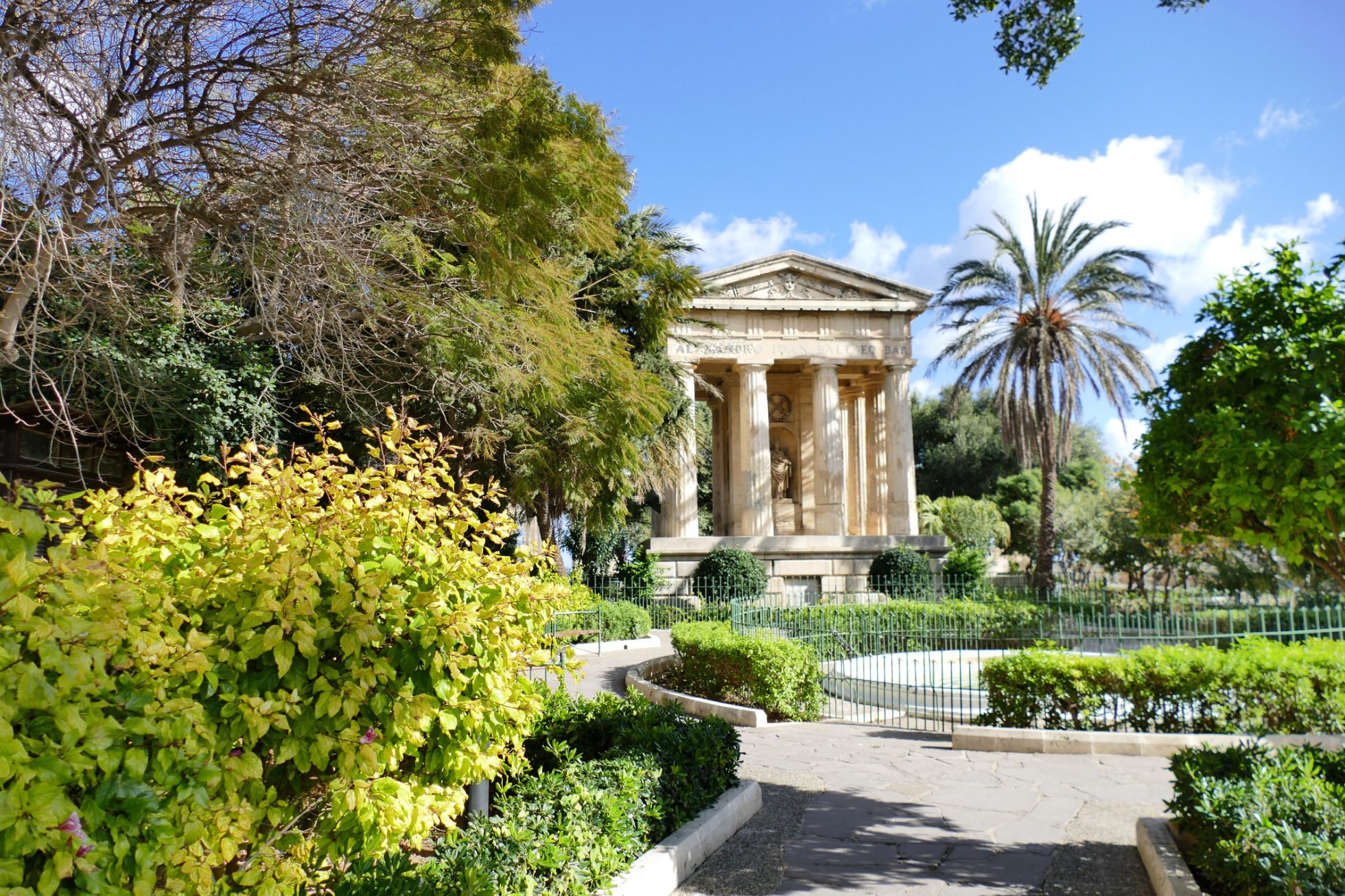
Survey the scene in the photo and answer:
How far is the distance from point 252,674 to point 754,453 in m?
26.9

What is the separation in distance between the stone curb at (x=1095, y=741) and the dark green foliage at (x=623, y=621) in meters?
10.8

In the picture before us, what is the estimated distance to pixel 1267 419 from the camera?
527 centimetres

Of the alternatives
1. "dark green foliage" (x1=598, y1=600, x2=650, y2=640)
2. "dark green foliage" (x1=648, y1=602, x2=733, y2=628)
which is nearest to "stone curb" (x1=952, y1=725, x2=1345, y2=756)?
"dark green foliage" (x1=598, y1=600, x2=650, y2=640)

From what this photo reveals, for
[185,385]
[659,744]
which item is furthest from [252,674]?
[185,385]

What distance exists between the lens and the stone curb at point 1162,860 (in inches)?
180

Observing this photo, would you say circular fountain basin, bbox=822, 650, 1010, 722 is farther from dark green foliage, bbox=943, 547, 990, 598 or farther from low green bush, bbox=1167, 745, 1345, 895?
dark green foliage, bbox=943, 547, 990, 598

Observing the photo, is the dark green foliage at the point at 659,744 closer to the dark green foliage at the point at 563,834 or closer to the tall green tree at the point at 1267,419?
the dark green foliage at the point at 563,834

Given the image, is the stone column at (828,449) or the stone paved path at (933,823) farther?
the stone column at (828,449)

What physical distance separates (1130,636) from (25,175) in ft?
42.9

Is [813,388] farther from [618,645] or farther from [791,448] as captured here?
[618,645]

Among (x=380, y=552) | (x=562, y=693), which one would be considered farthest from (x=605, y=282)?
(x=380, y=552)

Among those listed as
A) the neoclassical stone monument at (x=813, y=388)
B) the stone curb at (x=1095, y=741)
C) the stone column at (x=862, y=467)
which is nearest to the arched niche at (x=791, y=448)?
the neoclassical stone monument at (x=813, y=388)

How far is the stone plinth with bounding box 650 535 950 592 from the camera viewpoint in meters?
27.4

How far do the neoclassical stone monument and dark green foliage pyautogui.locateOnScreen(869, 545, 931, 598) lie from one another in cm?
146
